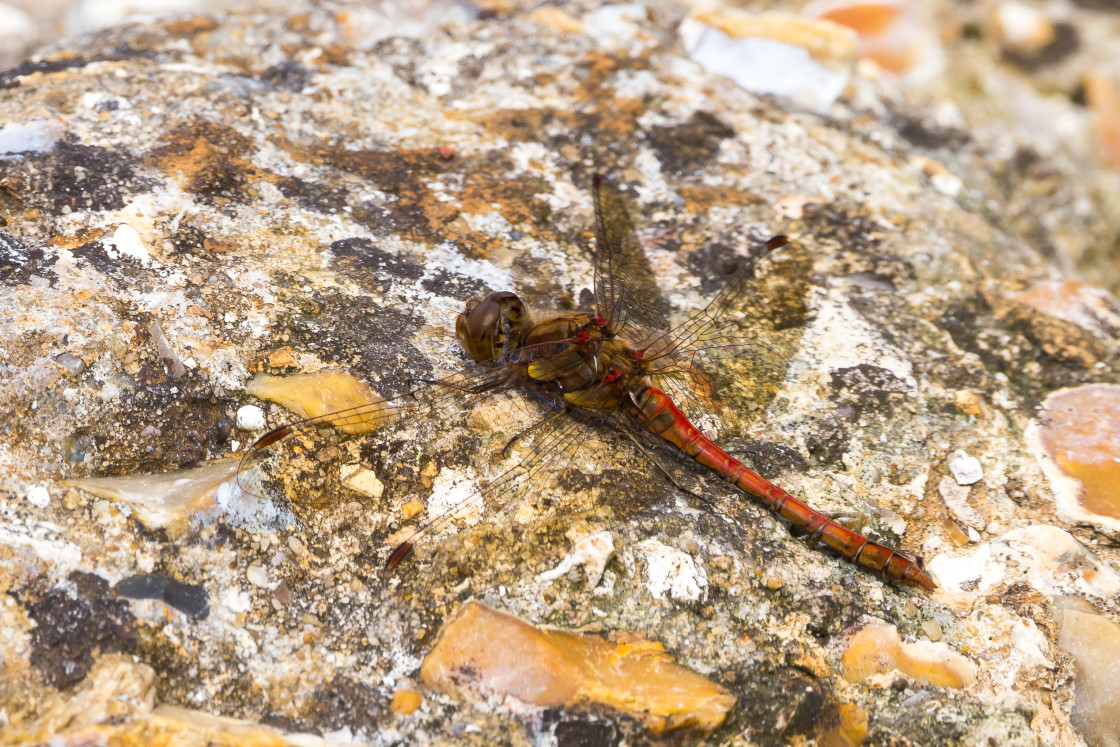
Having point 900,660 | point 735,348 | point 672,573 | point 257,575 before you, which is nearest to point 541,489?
point 672,573

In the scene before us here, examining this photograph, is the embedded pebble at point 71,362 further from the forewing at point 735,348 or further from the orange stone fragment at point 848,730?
the orange stone fragment at point 848,730

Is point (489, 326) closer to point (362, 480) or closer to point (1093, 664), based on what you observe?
point (362, 480)

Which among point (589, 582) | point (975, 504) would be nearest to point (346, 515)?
point (589, 582)

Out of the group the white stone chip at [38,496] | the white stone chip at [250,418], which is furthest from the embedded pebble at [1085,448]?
the white stone chip at [38,496]

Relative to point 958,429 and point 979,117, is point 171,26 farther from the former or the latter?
point 979,117

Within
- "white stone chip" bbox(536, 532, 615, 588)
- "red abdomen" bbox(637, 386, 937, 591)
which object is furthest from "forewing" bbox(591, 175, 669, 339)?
"white stone chip" bbox(536, 532, 615, 588)

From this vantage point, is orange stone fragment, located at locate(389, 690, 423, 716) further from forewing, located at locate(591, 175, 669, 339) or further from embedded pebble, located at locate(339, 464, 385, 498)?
forewing, located at locate(591, 175, 669, 339)
